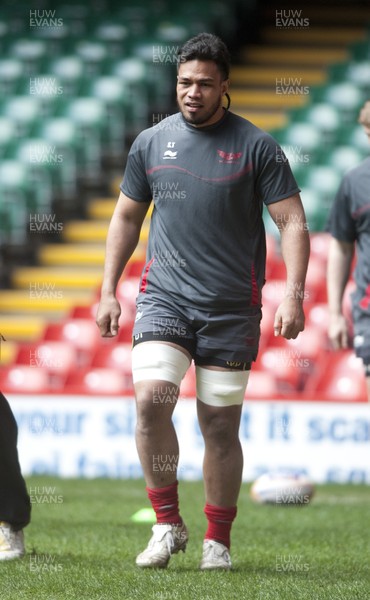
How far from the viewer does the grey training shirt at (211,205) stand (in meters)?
4.77

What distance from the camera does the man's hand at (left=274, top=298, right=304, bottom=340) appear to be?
466cm

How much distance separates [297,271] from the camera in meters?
4.78

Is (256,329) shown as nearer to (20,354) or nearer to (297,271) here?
(297,271)

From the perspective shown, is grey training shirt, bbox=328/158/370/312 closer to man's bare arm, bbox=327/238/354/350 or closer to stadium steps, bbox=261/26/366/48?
man's bare arm, bbox=327/238/354/350

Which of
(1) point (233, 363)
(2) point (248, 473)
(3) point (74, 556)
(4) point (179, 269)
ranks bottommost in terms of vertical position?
(2) point (248, 473)

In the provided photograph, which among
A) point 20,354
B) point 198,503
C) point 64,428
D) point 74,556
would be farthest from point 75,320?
point 74,556

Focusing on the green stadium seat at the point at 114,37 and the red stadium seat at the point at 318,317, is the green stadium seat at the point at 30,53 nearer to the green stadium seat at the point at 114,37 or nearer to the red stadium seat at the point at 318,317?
the green stadium seat at the point at 114,37

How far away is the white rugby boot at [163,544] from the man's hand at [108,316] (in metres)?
0.77

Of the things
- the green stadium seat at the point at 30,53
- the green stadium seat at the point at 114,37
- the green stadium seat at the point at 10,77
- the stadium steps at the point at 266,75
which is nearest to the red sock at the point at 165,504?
the green stadium seat at the point at 10,77

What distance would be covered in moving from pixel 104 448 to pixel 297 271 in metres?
5.20

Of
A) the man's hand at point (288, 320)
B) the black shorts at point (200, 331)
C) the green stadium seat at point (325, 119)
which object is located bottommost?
the green stadium seat at point (325, 119)

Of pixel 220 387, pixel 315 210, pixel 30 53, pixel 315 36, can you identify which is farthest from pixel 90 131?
pixel 220 387

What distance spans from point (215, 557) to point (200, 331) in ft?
2.88

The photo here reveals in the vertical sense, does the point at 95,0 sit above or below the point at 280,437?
above
